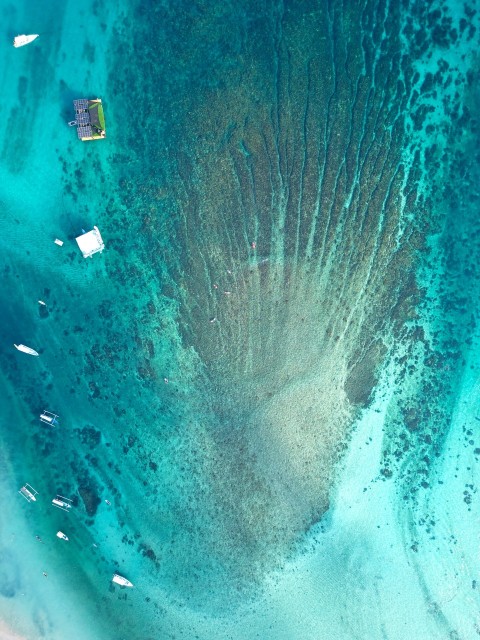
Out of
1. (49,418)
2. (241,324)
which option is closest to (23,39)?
(241,324)

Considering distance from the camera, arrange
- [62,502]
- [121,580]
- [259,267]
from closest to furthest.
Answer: [259,267], [121,580], [62,502]

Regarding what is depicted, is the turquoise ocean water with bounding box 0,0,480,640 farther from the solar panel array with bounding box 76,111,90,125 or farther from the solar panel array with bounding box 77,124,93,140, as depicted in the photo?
the solar panel array with bounding box 76,111,90,125

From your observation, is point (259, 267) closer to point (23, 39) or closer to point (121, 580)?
point (23, 39)

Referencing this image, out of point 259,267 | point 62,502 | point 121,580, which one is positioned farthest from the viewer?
point 62,502

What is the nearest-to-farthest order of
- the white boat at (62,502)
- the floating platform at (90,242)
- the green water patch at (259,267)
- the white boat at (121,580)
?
the green water patch at (259,267) < the floating platform at (90,242) < the white boat at (121,580) < the white boat at (62,502)

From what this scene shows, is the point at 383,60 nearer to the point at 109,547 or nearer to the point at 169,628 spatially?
the point at 109,547

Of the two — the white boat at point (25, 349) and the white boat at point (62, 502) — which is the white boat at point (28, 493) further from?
the white boat at point (25, 349)

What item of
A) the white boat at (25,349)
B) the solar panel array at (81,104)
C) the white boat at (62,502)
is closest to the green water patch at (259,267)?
the solar panel array at (81,104)

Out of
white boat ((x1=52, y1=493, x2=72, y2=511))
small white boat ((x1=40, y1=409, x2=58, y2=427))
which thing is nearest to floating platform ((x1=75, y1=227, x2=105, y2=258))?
small white boat ((x1=40, y1=409, x2=58, y2=427))
